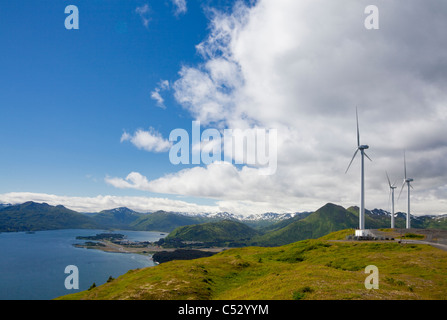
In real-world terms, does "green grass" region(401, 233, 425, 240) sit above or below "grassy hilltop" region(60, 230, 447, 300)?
below

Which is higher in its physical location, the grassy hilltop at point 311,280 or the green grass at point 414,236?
the grassy hilltop at point 311,280

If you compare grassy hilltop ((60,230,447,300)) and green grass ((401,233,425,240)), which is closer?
grassy hilltop ((60,230,447,300))

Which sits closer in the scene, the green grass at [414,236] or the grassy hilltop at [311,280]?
the grassy hilltop at [311,280]

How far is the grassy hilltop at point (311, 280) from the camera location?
3331cm

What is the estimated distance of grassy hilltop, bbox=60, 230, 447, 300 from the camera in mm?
33312

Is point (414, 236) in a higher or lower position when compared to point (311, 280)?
lower

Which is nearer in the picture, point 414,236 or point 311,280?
point 311,280

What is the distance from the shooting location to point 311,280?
38219 millimetres
